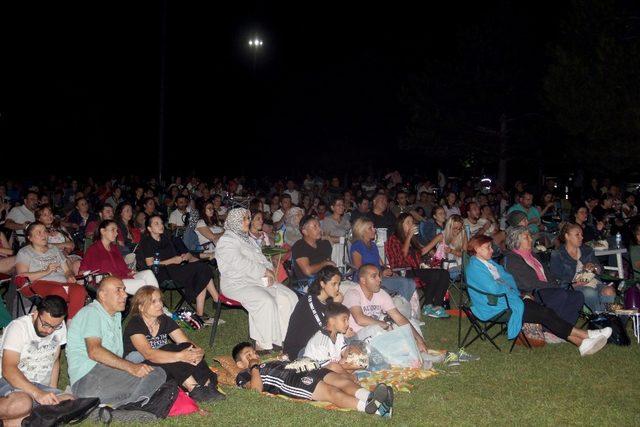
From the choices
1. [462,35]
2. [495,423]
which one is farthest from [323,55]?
[495,423]

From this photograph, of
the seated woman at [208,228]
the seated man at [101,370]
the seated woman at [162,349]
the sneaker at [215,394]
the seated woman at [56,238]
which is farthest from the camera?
the seated woman at [208,228]

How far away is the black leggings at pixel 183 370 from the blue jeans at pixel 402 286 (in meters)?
3.11

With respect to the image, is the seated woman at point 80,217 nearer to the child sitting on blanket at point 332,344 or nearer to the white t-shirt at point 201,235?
the white t-shirt at point 201,235

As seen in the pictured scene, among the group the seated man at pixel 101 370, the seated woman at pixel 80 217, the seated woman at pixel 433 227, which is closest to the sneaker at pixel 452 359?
the seated man at pixel 101 370

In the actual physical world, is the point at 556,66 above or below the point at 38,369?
above

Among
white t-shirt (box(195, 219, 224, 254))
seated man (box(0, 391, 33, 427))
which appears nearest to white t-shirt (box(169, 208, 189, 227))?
white t-shirt (box(195, 219, 224, 254))

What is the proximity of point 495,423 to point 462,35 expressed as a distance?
26.6m

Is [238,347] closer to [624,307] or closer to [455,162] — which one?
[624,307]

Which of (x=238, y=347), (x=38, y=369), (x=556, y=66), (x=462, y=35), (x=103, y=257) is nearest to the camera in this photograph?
(x=38, y=369)

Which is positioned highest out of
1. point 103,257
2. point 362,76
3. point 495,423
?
point 362,76

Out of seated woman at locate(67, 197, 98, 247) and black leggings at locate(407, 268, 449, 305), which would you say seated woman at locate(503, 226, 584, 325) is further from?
seated woman at locate(67, 197, 98, 247)

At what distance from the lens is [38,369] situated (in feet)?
16.1

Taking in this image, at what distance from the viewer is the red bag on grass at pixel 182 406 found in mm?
5146

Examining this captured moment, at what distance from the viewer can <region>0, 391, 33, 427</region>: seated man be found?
4484mm
